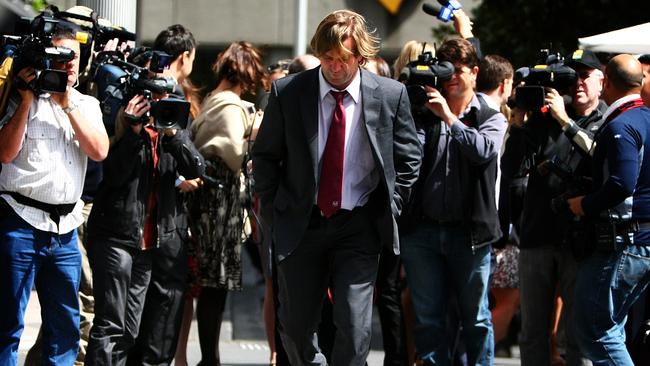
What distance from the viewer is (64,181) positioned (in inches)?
257

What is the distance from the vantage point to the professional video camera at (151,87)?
7.17 meters

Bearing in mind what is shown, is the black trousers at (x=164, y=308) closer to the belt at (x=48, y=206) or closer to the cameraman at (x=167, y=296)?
the cameraman at (x=167, y=296)

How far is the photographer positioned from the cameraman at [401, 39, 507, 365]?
689 millimetres

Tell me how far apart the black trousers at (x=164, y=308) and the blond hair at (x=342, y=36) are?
6.25 feet

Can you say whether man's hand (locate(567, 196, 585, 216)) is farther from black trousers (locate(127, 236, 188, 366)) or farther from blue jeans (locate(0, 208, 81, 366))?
blue jeans (locate(0, 208, 81, 366))

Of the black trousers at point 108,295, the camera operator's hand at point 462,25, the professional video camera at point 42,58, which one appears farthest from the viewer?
the camera operator's hand at point 462,25

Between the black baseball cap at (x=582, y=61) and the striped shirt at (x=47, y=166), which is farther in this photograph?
the black baseball cap at (x=582, y=61)

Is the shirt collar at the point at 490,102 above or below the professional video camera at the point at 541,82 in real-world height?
below

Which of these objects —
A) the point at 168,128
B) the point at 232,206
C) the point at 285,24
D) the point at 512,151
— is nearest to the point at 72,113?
the point at 168,128

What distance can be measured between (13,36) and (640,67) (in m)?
3.42

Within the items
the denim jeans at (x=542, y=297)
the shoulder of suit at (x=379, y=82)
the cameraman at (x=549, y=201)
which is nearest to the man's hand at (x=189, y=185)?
the shoulder of suit at (x=379, y=82)

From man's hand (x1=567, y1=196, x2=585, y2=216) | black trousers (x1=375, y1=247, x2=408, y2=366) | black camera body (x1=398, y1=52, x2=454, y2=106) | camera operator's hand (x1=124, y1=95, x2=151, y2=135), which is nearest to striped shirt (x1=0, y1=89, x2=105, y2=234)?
camera operator's hand (x1=124, y1=95, x2=151, y2=135)

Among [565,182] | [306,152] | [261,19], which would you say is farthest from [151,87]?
[261,19]

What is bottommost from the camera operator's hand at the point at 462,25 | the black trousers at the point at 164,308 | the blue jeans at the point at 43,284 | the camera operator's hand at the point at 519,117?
the black trousers at the point at 164,308
